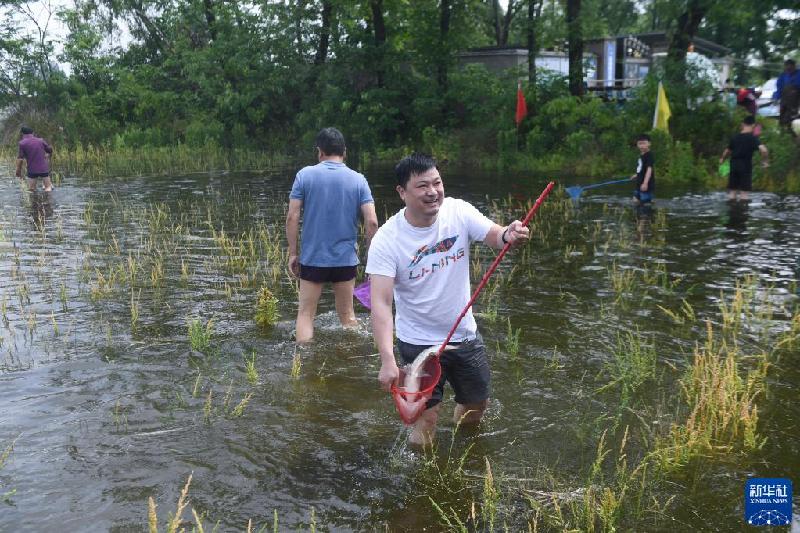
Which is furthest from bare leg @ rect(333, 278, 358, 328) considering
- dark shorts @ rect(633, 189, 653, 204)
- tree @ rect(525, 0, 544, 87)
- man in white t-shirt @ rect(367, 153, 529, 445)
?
tree @ rect(525, 0, 544, 87)

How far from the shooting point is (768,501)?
14.2 ft

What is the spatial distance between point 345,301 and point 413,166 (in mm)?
3134

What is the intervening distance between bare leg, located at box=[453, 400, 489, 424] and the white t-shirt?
1.69ft

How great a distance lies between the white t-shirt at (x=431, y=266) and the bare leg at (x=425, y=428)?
1.67ft

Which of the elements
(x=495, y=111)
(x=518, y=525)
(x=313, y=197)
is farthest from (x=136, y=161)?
(x=518, y=525)

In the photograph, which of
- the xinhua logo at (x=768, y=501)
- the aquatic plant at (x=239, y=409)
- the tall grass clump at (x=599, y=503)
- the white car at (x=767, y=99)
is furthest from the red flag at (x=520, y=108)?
the xinhua logo at (x=768, y=501)

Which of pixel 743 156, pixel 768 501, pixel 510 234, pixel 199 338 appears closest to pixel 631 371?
pixel 768 501

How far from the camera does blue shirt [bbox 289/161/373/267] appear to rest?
266 inches

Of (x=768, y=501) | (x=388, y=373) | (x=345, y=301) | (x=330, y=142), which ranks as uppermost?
(x=330, y=142)

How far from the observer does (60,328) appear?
25.7 feet

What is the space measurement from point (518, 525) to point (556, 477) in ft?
1.97

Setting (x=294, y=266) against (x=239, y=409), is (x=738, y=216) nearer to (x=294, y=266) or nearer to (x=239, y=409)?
(x=294, y=266)

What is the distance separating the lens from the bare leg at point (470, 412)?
16.5 ft

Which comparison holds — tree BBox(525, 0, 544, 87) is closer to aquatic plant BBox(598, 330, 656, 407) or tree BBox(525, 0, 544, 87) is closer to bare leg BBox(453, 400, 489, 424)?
aquatic plant BBox(598, 330, 656, 407)
